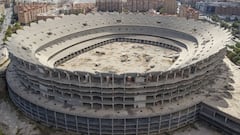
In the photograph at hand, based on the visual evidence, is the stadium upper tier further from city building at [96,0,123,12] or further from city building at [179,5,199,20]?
city building at [96,0,123,12]

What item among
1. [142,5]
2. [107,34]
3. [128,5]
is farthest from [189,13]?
[107,34]

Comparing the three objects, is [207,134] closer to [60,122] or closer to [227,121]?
[227,121]

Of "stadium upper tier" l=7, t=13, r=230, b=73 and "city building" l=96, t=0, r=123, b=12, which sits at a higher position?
"city building" l=96, t=0, r=123, b=12

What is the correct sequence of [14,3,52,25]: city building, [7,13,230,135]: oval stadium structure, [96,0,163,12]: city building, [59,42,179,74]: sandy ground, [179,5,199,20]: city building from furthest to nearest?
[96,0,163,12]: city building, [179,5,199,20]: city building, [14,3,52,25]: city building, [59,42,179,74]: sandy ground, [7,13,230,135]: oval stadium structure

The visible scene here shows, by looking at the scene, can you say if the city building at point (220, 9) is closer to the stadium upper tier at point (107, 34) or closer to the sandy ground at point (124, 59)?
the stadium upper tier at point (107, 34)

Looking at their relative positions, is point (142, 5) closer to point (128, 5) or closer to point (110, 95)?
point (128, 5)

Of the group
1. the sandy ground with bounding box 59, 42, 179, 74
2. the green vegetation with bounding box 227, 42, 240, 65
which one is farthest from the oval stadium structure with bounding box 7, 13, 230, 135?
the sandy ground with bounding box 59, 42, 179, 74

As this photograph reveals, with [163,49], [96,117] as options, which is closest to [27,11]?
[163,49]

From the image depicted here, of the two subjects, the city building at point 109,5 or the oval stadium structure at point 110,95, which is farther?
the city building at point 109,5

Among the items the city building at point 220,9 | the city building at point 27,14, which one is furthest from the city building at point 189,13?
the city building at point 27,14
